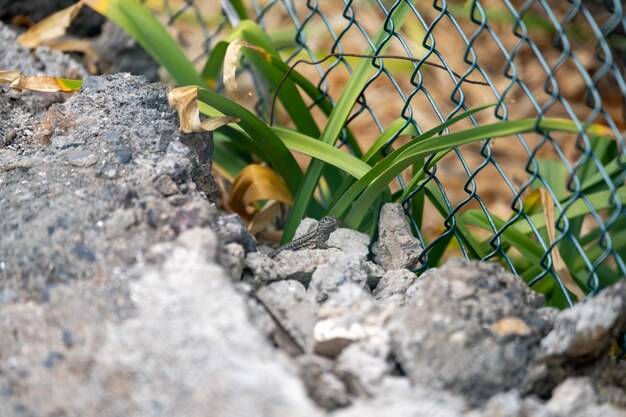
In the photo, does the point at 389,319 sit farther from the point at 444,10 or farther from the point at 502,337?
the point at 444,10

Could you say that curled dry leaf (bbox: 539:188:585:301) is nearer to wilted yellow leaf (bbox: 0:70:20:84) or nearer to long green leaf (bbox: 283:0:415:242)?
long green leaf (bbox: 283:0:415:242)

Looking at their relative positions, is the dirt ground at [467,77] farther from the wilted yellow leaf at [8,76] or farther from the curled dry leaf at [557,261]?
the wilted yellow leaf at [8,76]

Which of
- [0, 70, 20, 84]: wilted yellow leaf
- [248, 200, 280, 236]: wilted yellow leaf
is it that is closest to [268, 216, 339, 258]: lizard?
[248, 200, 280, 236]: wilted yellow leaf

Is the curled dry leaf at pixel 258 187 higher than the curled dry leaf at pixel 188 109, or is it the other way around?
the curled dry leaf at pixel 188 109

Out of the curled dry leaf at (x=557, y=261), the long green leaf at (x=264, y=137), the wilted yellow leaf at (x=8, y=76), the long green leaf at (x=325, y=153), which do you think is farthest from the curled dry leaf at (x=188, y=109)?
the curled dry leaf at (x=557, y=261)

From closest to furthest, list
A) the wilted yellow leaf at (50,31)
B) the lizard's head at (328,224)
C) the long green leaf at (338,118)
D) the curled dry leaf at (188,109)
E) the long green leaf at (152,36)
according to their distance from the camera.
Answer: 1. the curled dry leaf at (188,109)
2. the lizard's head at (328,224)
3. the long green leaf at (338,118)
4. the long green leaf at (152,36)
5. the wilted yellow leaf at (50,31)

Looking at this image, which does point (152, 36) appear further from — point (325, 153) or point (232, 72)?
point (325, 153)
